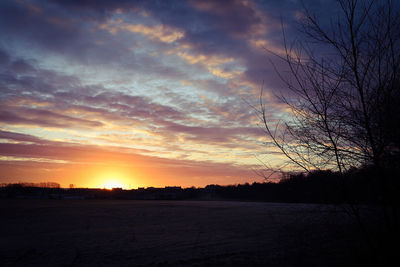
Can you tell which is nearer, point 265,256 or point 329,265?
point 329,265

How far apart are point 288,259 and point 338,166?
752cm

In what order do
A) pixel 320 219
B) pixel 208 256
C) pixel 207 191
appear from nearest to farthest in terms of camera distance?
pixel 320 219, pixel 208 256, pixel 207 191

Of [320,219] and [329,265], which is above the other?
→ [320,219]

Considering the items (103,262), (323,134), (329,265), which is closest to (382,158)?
(323,134)

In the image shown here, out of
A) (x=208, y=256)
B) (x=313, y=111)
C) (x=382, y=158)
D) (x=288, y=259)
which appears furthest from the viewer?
(x=208, y=256)

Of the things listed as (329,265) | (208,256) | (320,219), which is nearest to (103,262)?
(208,256)

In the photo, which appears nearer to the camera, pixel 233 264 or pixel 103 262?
pixel 233 264

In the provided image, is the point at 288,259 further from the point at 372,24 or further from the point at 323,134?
the point at 372,24

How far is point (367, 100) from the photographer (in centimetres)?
433

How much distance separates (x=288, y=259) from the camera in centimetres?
1037

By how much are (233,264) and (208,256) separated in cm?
215

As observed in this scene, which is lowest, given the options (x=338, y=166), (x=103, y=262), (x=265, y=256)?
(x=103, y=262)

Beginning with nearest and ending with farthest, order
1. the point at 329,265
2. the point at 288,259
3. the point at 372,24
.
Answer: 1. the point at 372,24
2. the point at 329,265
3. the point at 288,259

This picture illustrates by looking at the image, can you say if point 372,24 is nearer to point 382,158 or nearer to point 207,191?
point 382,158
